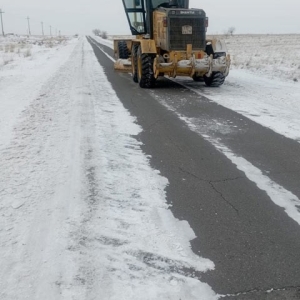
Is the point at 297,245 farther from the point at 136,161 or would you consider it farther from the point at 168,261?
the point at 136,161

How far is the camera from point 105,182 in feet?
13.4

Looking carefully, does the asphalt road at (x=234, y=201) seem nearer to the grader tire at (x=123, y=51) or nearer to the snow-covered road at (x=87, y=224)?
the snow-covered road at (x=87, y=224)

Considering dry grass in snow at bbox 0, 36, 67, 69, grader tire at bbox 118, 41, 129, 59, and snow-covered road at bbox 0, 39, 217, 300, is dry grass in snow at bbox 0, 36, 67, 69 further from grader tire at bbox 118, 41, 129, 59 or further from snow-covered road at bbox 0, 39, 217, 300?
snow-covered road at bbox 0, 39, 217, 300

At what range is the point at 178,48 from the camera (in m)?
10.9

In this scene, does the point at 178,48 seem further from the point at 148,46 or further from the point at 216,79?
the point at 216,79

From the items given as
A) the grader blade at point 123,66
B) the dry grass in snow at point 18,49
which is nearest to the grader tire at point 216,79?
the grader blade at point 123,66

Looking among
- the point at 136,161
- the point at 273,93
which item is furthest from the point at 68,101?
the point at 273,93

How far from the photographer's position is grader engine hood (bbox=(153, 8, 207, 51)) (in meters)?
10.7

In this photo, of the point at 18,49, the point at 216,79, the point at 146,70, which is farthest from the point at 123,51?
the point at 18,49

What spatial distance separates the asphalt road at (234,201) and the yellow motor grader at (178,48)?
148 inches

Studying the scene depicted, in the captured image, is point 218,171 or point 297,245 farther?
point 218,171

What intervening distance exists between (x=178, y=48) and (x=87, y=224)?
28.6 ft

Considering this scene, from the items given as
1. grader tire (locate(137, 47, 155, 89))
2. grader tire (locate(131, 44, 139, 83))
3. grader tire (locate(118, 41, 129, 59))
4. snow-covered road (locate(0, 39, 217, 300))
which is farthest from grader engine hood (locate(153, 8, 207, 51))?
snow-covered road (locate(0, 39, 217, 300))

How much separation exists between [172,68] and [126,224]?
8.06 m
